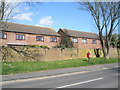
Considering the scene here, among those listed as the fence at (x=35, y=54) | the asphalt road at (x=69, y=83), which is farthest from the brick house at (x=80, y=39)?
the asphalt road at (x=69, y=83)

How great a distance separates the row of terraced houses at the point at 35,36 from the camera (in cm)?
2903

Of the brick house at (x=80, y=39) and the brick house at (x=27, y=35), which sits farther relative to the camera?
the brick house at (x=80, y=39)

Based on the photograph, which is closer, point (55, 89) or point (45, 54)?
point (55, 89)

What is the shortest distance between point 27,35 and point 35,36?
6.36 feet

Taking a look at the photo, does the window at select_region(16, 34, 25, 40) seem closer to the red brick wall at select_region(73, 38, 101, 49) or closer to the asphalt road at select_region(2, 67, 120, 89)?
the red brick wall at select_region(73, 38, 101, 49)

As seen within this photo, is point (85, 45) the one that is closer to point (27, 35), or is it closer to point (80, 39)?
point (80, 39)

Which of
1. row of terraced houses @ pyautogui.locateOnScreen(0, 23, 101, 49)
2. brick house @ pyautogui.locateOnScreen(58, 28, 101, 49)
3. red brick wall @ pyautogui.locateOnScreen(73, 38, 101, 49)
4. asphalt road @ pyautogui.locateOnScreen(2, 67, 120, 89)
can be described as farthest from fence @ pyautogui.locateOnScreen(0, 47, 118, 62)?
red brick wall @ pyautogui.locateOnScreen(73, 38, 101, 49)

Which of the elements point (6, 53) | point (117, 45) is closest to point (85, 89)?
point (6, 53)

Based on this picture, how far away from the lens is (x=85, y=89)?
23.4 ft

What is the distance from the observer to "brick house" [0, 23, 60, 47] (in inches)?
1136

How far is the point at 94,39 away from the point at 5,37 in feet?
87.9

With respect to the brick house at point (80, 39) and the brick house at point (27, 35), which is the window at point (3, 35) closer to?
the brick house at point (27, 35)

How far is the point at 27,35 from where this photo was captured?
3158 centimetres

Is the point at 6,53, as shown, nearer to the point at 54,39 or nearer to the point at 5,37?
the point at 5,37
